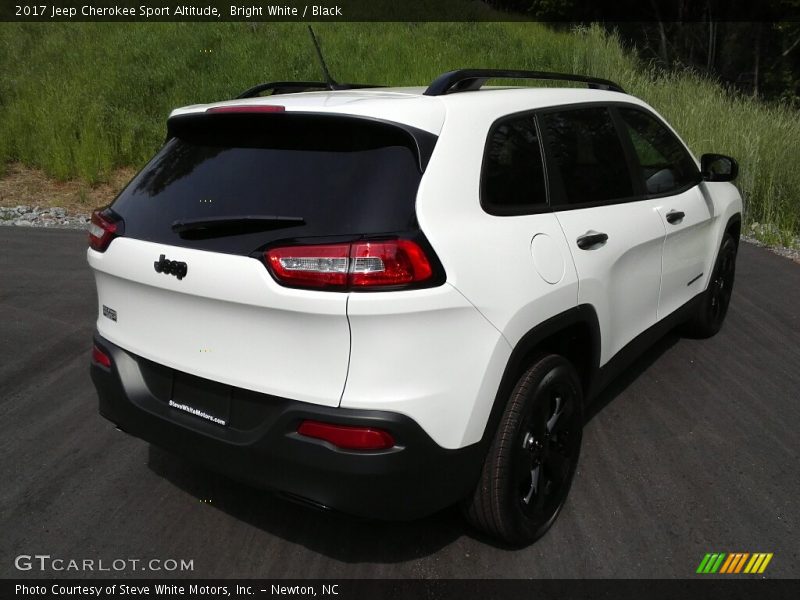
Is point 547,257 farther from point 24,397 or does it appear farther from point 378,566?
point 24,397

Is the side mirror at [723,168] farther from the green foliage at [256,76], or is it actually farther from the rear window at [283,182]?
the green foliage at [256,76]

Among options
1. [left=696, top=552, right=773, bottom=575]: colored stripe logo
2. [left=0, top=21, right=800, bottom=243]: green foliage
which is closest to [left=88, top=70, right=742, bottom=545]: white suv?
[left=696, top=552, right=773, bottom=575]: colored stripe logo

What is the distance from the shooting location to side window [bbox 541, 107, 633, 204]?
3207mm

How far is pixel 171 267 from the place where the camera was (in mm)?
2557

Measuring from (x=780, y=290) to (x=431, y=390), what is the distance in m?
5.67

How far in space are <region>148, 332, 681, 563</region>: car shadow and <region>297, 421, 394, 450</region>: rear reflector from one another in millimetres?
537

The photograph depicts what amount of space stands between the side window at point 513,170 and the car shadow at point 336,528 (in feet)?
4.24

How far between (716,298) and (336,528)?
3.63m

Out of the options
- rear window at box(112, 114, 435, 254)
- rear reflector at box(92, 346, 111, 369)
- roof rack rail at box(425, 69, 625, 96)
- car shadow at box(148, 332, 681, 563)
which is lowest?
car shadow at box(148, 332, 681, 563)

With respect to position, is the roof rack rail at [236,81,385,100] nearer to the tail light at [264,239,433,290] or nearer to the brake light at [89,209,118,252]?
the brake light at [89,209,118,252]

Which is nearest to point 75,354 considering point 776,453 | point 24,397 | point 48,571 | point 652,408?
point 24,397

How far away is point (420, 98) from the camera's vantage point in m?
2.69

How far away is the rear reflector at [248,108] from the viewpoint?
2.62 metres

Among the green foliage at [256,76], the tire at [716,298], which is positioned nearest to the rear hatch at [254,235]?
the tire at [716,298]
